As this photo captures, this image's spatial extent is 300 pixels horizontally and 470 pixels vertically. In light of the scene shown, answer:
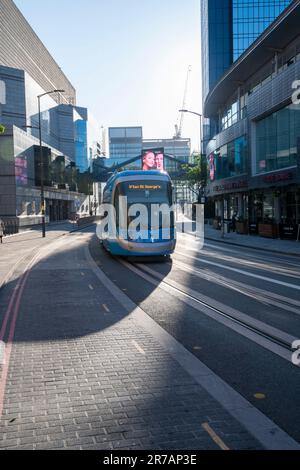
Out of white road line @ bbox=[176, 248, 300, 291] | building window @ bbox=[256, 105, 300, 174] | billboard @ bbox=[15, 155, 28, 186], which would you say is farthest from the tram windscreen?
billboard @ bbox=[15, 155, 28, 186]

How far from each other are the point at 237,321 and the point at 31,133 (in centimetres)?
8097

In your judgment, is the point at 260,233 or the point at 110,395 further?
the point at 260,233

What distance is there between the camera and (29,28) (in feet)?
339

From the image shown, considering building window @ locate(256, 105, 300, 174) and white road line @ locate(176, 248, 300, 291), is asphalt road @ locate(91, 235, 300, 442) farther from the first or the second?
building window @ locate(256, 105, 300, 174)

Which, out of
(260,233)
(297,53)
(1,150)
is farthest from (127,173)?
(1,150)

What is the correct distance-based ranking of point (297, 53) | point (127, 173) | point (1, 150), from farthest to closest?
point (1, 150) < point (297, 53) < point (127, 173)

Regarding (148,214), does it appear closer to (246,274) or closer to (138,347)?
(246,274)

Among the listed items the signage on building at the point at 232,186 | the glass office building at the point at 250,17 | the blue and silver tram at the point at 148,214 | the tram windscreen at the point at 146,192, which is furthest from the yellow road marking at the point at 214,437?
the glass office building at the point at 250,17

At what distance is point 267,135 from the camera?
38875mm

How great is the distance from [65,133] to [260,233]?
284 ft

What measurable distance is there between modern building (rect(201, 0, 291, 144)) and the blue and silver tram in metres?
83.0

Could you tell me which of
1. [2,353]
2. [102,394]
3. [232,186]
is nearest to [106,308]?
[2,353]

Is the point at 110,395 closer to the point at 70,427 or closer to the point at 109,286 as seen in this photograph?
the point at 70,427

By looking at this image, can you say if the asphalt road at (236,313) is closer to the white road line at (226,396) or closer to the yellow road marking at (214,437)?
the white road line at (226,396)
